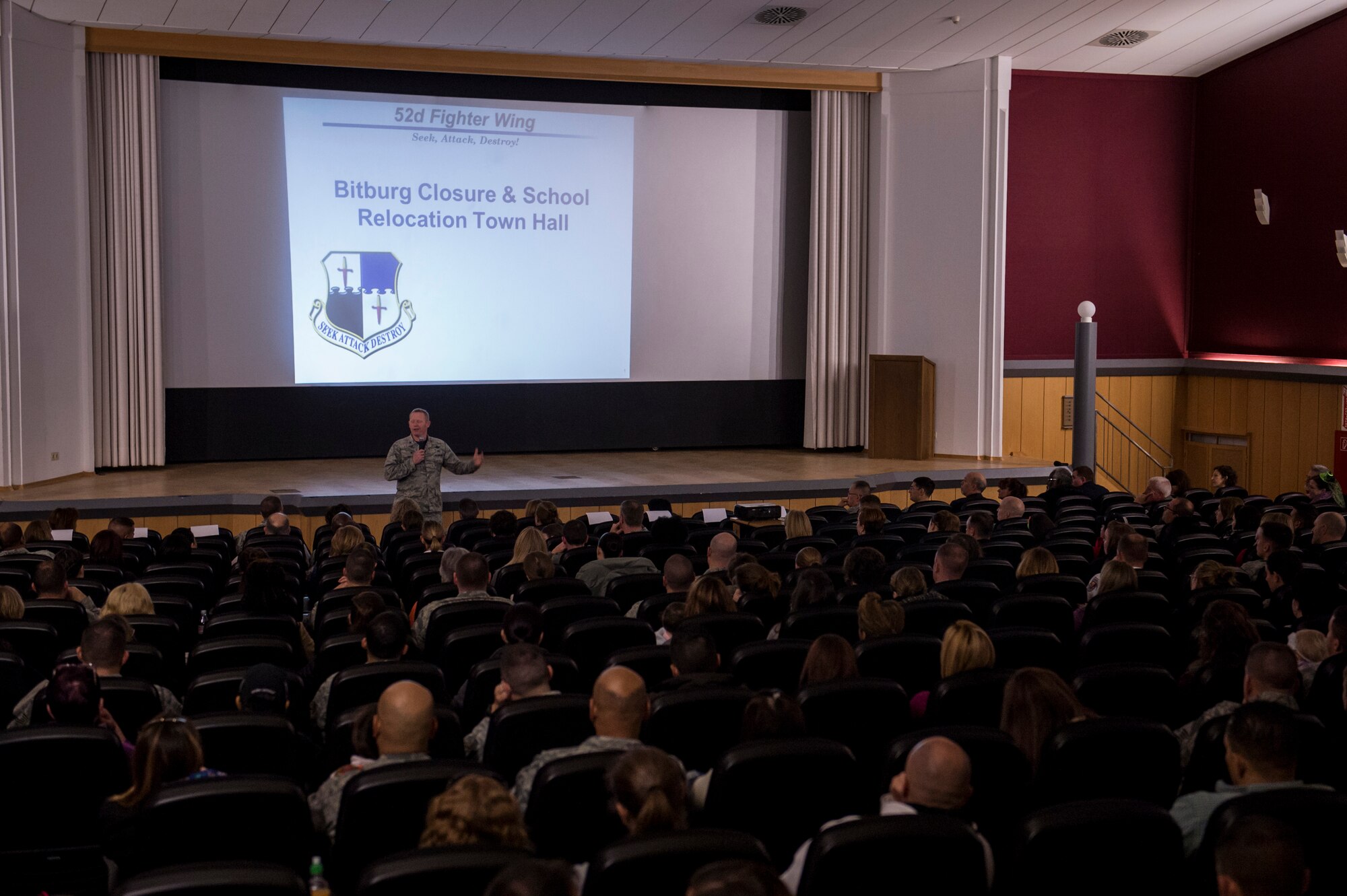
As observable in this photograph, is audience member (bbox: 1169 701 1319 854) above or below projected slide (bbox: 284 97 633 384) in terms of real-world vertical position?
below

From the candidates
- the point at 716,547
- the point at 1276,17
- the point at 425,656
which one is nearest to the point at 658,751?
the point at 425,656

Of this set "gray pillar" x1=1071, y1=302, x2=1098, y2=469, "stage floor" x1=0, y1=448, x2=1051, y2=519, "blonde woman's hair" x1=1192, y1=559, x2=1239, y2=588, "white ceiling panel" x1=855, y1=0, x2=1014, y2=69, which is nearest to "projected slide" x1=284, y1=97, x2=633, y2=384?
"stage floor" x1=0, y1=448, x2=1051, y2=519

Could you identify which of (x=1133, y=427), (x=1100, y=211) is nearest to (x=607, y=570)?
(x=1133, y=427)

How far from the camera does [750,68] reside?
47.4 ft

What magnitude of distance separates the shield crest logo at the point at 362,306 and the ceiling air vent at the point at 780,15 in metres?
4.53

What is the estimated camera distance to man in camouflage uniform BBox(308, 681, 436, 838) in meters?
3.26

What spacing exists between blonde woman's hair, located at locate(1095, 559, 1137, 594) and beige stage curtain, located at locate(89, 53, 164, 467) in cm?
1029

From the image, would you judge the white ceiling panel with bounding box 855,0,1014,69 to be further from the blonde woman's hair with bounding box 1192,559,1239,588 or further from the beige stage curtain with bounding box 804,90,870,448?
the blonde woman's hair with bounding box 1192,559,1239,588

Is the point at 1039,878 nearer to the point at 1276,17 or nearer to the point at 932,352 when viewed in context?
the point at 932,352

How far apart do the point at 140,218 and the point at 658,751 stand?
11846mm

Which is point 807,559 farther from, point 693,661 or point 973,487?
point 973,487

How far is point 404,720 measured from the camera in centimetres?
326

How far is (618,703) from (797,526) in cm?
511

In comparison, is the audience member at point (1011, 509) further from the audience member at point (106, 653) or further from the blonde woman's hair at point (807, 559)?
the audience member at point (106, 653)
